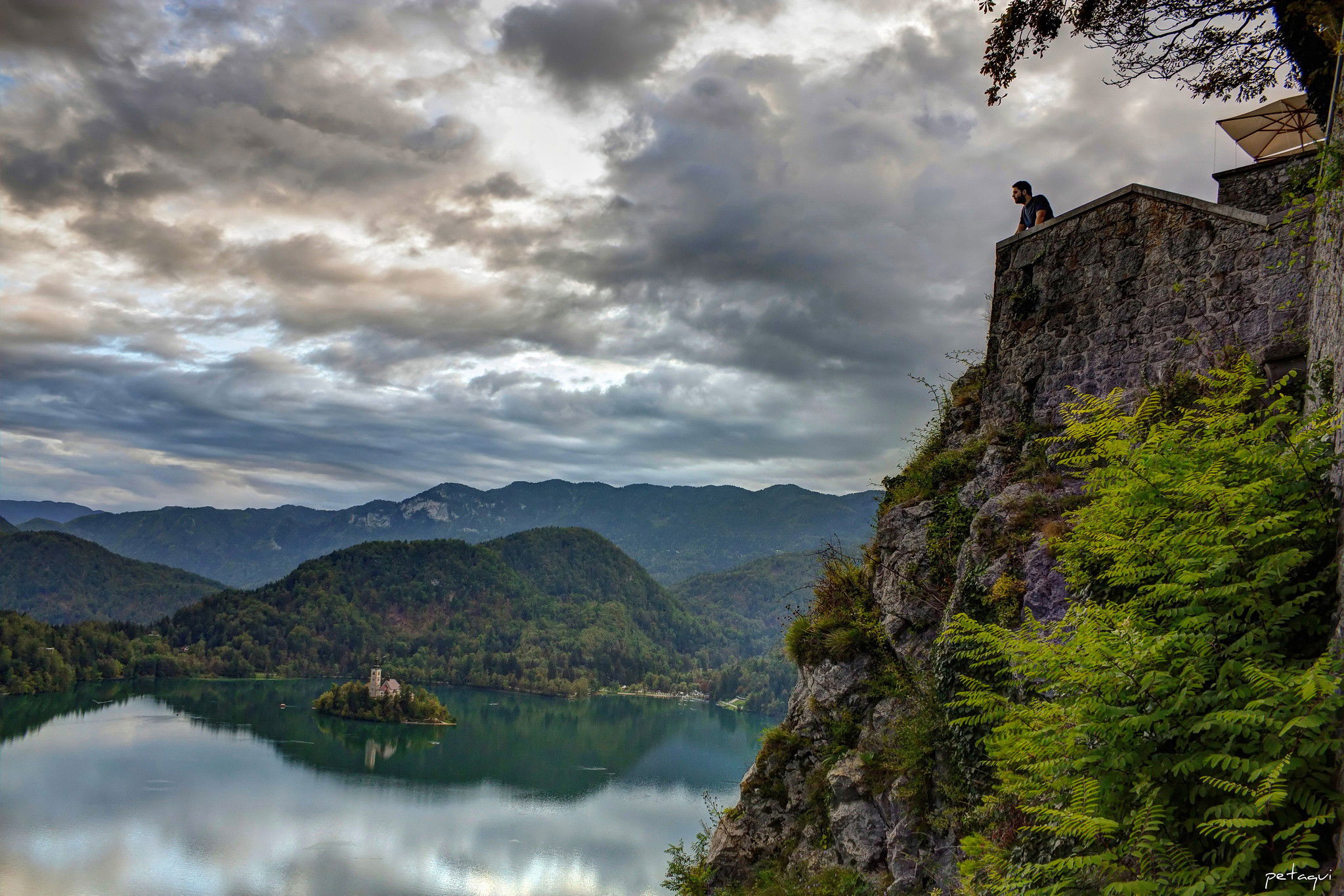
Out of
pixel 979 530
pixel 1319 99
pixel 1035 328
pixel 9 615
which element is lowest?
pixel 9 615

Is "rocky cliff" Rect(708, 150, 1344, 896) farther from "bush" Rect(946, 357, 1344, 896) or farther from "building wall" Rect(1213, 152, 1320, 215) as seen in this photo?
"bush" Rect(946, 357, 1344, 896)

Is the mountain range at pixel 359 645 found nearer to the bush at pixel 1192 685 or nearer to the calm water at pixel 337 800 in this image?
the calm water at pixel 337 800

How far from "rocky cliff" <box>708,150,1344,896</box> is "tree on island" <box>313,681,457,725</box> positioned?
332ft

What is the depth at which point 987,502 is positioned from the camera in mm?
9492

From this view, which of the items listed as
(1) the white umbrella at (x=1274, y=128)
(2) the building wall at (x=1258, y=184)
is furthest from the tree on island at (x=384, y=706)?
(2) the building wall at (x=1258, y=184)

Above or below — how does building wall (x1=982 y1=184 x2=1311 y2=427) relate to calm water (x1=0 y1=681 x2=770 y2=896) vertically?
above

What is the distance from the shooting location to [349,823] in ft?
182

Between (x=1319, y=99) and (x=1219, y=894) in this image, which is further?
(x=1319, y=99)

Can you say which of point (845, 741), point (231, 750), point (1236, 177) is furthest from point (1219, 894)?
point (231, 750)

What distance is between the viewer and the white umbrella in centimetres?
1040

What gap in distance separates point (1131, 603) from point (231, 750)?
9289 cm

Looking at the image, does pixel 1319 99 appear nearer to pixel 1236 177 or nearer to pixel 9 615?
pixel 1236 177

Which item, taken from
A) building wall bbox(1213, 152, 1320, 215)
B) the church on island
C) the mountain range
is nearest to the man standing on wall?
building wall bbox(1213, 152, 1320, 215)

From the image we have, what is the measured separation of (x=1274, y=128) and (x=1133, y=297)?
3.54 m
